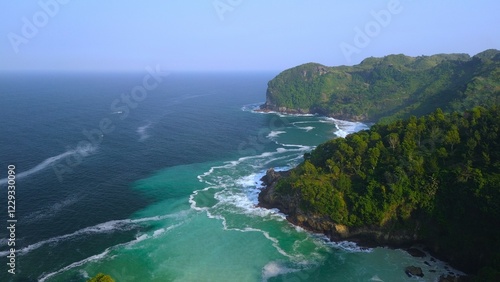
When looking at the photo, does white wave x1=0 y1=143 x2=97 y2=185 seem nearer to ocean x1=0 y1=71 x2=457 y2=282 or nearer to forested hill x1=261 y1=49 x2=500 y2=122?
ocean x1=0 y1=71 x2=457 y2=282

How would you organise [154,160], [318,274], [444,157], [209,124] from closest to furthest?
[318,274] < [444,157] < [154,160] < [209,124]

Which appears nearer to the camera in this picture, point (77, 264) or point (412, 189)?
point (77, 264)

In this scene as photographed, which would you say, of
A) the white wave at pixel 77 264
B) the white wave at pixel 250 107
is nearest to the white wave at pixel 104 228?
the white wave at pixel 77 264

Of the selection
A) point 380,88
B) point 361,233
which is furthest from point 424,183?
point 380,88

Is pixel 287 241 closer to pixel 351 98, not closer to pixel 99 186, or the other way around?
pixel 99 186

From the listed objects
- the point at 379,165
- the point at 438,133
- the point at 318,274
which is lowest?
the point at 318,274

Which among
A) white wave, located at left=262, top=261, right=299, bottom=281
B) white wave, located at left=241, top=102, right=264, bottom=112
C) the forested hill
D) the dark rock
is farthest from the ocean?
white wave, located at left=241, top=102, right=264, bottom=112

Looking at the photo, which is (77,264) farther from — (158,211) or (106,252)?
(158,211)

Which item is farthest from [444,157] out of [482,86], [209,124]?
[209,124]
